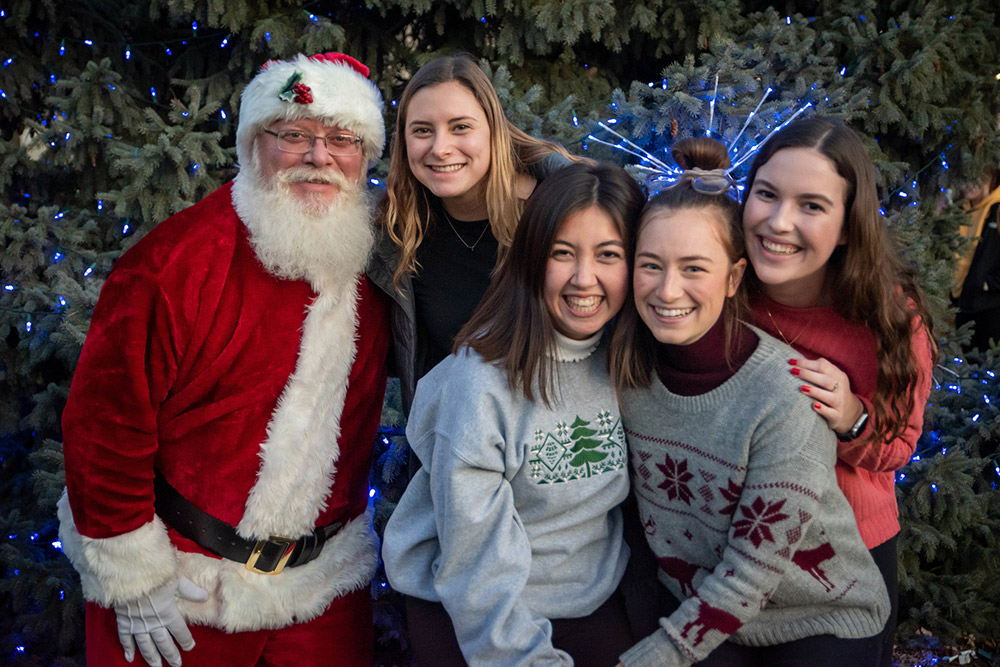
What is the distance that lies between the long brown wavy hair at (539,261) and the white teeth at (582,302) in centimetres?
8

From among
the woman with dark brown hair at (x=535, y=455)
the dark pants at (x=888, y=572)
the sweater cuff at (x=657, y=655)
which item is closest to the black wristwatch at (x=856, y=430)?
the dark pants at (x=888, y=572)

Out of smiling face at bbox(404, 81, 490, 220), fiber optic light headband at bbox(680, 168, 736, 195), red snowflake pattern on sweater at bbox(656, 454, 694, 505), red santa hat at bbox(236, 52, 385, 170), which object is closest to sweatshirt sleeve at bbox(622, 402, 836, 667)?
red snowflake pattern on sweater at bbox(656, 454, 694, 505)

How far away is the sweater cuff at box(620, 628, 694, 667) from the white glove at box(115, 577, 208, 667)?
135 cm

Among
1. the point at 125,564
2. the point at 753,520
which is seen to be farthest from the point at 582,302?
the point at 125,564

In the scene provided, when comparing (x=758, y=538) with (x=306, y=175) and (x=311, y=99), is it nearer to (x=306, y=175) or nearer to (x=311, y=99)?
(x=306, y=175)

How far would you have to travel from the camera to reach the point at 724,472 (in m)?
1.98

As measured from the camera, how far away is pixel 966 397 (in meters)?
4.12

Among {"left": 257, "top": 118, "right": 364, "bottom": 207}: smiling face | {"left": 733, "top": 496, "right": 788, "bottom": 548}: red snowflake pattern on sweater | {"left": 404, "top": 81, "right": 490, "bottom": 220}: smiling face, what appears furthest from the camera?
{"left": 404, "top": 81, "right": 490, "bottom": 220}: smiling face

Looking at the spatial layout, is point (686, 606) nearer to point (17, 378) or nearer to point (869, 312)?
point (869, 312)

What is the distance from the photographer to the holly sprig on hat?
2.42 metres

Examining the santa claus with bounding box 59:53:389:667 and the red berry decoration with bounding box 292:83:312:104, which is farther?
the red berry decoration with bounding box 292:83:312:104

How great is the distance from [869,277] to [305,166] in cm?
180

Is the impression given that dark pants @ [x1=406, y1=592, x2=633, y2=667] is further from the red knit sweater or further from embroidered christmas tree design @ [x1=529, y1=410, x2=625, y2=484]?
the red knit sweater

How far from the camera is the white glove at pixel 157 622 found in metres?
2.29
